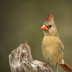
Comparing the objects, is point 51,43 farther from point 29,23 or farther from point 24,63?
point 29,23

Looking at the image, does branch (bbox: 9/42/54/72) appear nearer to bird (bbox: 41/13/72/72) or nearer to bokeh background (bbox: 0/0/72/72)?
bird (bbox: 41/13/72/72)

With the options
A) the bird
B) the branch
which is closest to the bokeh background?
the branch

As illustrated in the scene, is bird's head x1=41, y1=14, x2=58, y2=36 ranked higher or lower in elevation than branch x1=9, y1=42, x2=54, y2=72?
higher

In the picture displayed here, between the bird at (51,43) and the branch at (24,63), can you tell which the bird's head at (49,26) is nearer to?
the bird at (51,43)

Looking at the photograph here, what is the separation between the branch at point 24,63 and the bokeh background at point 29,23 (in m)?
0.90

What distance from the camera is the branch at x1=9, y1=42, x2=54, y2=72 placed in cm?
130

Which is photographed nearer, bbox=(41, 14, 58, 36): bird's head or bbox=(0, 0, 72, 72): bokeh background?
bbox=(41, 14, 58, 36): bird's head

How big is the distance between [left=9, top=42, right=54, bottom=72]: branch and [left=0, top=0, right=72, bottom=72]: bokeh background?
0.90 m

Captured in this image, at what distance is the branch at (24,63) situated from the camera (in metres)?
1.30

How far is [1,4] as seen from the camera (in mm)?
2338

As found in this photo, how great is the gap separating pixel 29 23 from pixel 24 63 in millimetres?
1393

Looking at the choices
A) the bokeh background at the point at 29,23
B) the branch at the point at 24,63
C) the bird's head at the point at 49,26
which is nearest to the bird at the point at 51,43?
the bird's head at the point at 49,26

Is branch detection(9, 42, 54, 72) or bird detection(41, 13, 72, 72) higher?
bird detection(41, 13, 72, 72)

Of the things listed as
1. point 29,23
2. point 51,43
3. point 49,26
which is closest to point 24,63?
point 51,43
